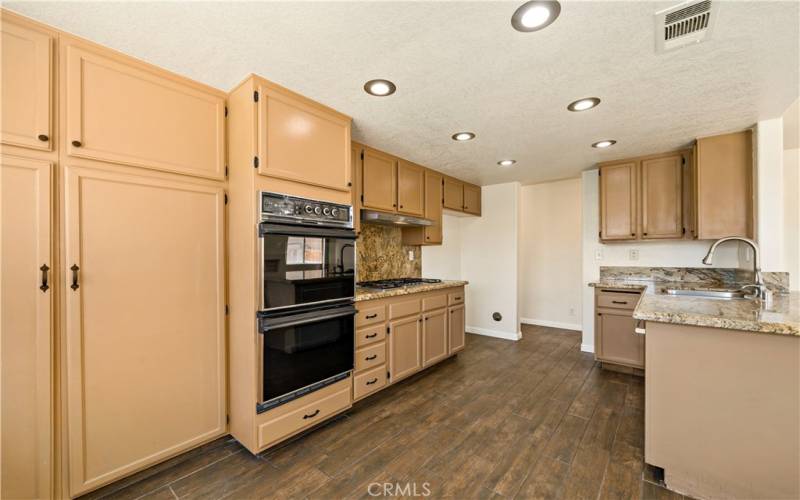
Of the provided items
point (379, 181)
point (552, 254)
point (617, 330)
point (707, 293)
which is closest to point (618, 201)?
point (707, 293)

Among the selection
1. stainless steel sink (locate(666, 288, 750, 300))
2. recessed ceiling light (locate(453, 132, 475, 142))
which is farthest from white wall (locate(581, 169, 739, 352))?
recessed ceiling light (locate(453, 132, 475, 142))

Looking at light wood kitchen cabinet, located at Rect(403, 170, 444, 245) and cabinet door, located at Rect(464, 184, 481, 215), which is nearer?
light wood kitchen cabinet, located at Rect(403, 170, 444, 245)

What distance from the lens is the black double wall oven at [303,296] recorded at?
1.87 metres

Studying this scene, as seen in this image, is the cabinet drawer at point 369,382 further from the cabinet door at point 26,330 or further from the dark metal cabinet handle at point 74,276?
the dark metal cabinet handle at point 74,276

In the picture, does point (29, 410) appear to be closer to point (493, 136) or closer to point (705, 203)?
point (493, 136)

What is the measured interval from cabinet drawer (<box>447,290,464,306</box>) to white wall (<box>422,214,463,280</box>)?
0.78m

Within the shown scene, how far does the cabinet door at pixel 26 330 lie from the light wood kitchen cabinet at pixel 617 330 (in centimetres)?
426

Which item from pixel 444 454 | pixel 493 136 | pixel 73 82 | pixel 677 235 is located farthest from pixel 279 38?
pixel 677 235

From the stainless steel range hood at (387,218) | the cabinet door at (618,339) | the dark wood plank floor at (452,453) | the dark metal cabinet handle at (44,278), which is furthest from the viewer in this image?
the cabinet door at (618,339)

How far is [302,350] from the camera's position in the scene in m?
2.04

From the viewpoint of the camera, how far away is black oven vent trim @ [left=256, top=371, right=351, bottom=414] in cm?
187

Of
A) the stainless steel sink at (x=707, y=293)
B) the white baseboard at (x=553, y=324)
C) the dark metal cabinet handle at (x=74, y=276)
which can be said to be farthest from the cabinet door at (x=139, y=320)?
the white baseboard at (x=553, y=324)

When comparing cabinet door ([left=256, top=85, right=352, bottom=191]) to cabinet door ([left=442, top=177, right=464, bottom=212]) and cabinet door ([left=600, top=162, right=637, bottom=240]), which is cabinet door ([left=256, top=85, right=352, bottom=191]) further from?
cabinet door ([left=600, top=162, right=637, bottom=240])

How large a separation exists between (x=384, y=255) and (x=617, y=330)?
263 centimetres
